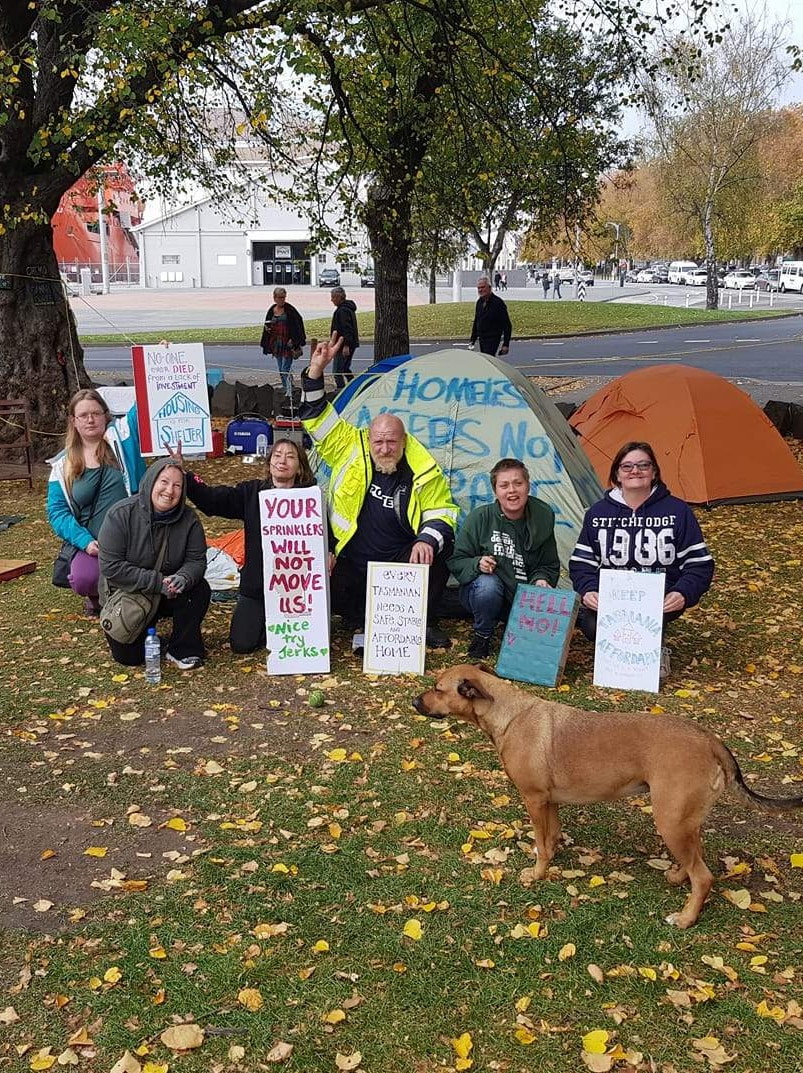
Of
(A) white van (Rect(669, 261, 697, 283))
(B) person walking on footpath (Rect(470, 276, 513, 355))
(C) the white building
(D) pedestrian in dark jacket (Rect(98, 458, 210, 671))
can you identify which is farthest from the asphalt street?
(C) the white building

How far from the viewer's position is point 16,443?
10820mm

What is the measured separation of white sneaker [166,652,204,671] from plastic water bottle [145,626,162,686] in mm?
196

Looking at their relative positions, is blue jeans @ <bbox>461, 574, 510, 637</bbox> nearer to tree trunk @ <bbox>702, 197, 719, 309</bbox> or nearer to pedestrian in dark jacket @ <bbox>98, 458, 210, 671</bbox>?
pedestrian in dark jacket @ <bbox>98, 458, 210, 671</bbox>

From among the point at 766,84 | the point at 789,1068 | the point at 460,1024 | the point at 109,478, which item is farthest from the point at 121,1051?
the point at 766,84

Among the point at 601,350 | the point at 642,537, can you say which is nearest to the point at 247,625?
the point at 642,537

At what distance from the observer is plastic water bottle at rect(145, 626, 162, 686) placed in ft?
19.2

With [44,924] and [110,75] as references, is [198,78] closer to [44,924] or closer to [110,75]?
[110,75]

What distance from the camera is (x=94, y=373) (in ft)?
66.9

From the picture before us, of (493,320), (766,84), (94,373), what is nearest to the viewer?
(493,320)

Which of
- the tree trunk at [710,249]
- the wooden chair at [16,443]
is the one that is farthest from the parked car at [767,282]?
the wooden chair at [16,443]

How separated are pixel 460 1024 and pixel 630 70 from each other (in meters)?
12.1

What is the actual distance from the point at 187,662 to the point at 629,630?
2665 millimetres

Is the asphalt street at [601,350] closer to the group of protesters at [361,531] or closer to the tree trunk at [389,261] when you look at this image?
the tree trunk at [389,261]

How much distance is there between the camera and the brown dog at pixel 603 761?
3516mm
